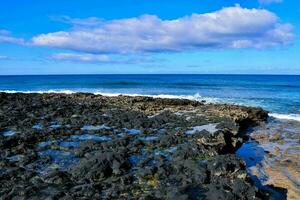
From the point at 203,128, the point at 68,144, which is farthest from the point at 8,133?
the point at 203,128

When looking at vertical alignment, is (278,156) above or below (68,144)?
below

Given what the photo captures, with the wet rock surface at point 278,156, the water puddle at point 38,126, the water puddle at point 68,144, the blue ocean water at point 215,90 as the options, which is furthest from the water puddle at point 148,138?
the blue ocean water at point 215,90

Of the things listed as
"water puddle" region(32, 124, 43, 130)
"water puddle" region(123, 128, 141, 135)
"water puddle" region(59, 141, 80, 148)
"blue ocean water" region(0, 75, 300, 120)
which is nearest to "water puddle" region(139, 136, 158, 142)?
"water puddle" region(123, 128, 141, 135)

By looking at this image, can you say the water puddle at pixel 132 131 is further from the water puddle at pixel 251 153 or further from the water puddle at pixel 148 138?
the water puddle at pixel 251 153

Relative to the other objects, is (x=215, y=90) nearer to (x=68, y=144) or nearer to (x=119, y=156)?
(x=68, y=144)

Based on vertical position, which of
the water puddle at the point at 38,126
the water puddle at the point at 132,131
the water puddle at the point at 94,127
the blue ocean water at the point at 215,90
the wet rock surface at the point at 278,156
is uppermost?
the water puddle at the point at 38,126

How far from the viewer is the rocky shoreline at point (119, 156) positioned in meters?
9.46

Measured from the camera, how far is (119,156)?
1196 centimetres

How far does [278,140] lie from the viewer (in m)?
20.3

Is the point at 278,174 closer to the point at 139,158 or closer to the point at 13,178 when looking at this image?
the point at 139,158

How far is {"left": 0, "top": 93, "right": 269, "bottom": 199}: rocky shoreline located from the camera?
9.46 meters

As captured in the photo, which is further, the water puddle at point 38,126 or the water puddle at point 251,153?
the water puddle at point 38,126

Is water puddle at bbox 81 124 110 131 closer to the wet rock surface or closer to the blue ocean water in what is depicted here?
the wet rock surface

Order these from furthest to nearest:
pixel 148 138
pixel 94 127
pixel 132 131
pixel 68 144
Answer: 1. pixel 94 127
2. pixel 132 131
3. pixel 148 138
4. pixel 68 144
